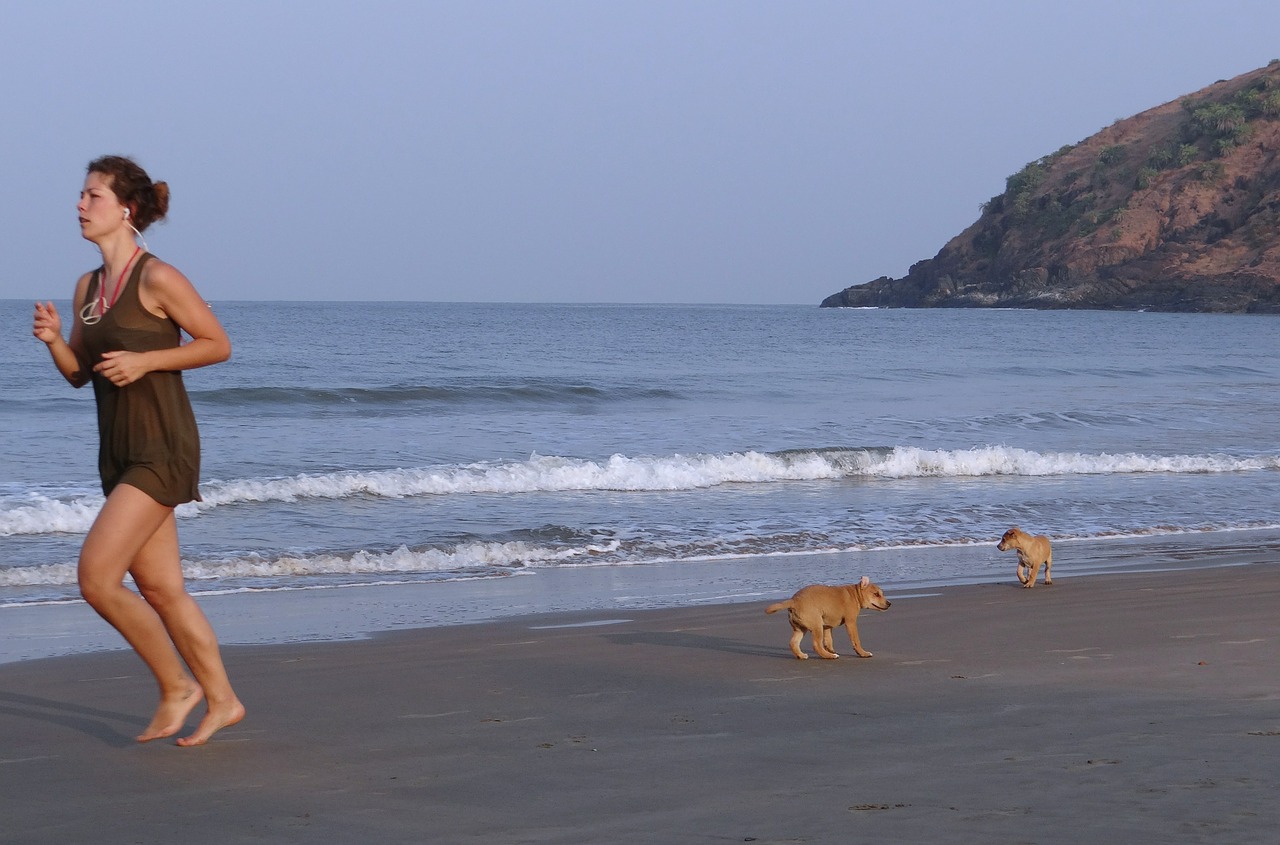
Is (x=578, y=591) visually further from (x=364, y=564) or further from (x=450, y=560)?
(x=364, y=564)

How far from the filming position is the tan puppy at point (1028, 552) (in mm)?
7945

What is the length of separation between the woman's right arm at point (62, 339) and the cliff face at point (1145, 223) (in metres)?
88.0

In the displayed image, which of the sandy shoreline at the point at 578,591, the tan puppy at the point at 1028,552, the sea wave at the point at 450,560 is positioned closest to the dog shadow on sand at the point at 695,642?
the sandy shoreline at the point at 578,591

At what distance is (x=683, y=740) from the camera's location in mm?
4207

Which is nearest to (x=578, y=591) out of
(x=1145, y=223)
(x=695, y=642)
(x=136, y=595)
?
(x=695, y=642)

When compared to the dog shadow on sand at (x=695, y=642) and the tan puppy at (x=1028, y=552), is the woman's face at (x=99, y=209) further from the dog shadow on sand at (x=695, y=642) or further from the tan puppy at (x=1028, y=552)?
the tan puppy at (x=1028, y=552)

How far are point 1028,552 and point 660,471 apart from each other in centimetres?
696

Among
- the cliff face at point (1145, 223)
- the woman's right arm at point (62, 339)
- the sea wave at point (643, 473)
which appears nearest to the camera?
the woman's right arm at point (62, 339)

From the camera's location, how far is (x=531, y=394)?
2708 centimetres

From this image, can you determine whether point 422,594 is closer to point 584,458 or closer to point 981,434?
point 584,458

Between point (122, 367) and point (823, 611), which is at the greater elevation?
Result: point (122, 367)

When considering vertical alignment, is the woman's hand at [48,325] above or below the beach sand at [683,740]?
above

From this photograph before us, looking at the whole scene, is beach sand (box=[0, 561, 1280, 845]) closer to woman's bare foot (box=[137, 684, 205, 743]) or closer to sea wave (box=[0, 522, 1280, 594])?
woman's bare foot (box=[137, 684, 205, 743])

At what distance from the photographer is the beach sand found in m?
3.32
